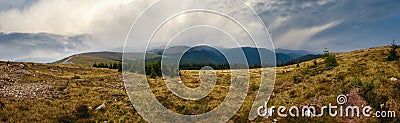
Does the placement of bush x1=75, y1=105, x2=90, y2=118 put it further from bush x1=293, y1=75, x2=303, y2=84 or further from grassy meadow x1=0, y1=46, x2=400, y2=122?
bush x1=293, y1=75, x2=303, y2=84

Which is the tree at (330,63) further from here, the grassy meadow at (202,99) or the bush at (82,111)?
the bush at (82,111)

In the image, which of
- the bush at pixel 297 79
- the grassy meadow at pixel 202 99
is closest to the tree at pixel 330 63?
the grassy meadow at pixel 202 99

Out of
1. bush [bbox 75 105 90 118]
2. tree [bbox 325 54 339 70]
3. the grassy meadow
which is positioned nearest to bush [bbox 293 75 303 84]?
the grassy meadow

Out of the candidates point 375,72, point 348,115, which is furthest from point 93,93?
point 375,72

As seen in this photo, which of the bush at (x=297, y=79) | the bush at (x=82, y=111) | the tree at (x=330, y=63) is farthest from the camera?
the tree at (x=330, y=63)

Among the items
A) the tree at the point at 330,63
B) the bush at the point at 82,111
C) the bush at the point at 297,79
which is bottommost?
the bush at the point at 82,111

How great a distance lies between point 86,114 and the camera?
89.9 feet

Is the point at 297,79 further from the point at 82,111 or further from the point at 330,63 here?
the point at 82,111

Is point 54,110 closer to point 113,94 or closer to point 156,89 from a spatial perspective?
point 113,94

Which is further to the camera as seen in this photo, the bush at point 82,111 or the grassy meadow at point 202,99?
the bush at point 82,111

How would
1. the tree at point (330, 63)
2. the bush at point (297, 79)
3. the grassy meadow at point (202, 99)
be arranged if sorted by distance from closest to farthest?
the grassy meadow at point (202, 99), the bush at point (297, 79), the tree at point (330, 63)

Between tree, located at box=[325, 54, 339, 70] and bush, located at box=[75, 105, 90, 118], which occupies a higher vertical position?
tree, located at box=[325, 54, 339, 70]

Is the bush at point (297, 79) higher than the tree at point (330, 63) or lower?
lower

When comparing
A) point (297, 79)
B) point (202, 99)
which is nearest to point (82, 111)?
point (202, 99)
